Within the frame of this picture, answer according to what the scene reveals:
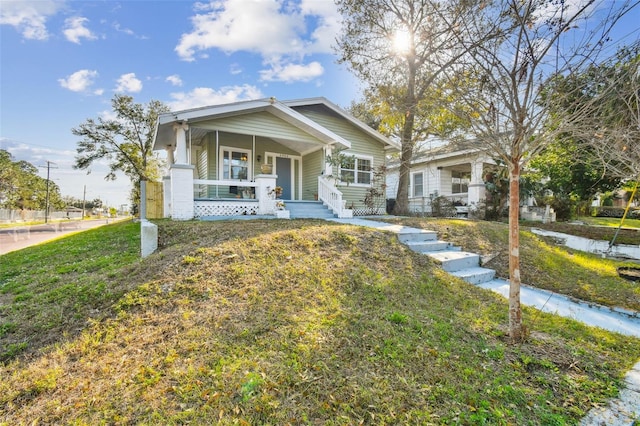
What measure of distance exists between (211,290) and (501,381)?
329 cm

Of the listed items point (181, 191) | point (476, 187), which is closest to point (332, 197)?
point (181, 191)

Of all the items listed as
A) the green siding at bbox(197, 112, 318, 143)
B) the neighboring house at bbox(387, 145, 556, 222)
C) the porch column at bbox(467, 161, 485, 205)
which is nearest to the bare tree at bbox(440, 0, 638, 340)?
the green siding at bbox(197, 112, 318, 143)

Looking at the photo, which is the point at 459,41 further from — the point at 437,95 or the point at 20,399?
the point at 20,399

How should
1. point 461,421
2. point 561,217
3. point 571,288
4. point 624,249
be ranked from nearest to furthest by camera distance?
point 461,421 → point 571,288 → point 624,249 → point 561,217

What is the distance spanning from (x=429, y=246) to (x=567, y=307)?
2656mm

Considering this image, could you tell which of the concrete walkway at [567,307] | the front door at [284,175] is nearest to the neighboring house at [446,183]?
the front door at [284,175]

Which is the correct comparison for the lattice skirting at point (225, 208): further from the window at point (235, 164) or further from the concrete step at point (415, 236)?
the concrete step at point (415, 236)

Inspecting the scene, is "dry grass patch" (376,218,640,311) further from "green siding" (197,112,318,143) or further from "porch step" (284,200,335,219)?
"green siding" (197,112,318,143)

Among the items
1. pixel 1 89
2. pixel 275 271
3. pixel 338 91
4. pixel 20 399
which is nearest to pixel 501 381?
pixel 275 271

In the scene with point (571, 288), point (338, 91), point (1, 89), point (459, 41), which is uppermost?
point (338, 91)

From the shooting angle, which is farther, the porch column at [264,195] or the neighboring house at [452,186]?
the neighboring house at [452,186]

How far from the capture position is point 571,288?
576 cm

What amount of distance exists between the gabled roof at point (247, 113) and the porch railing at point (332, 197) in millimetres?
1661

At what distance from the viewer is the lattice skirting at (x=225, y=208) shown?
9453mm
